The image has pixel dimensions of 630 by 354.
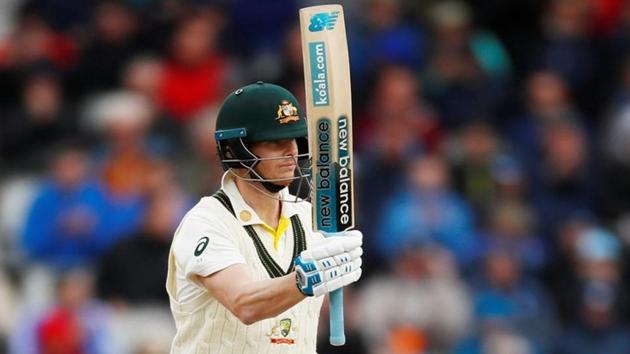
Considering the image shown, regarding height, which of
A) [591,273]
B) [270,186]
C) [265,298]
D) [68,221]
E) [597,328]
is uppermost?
[270,186]

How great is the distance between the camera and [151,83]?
34.0 ft

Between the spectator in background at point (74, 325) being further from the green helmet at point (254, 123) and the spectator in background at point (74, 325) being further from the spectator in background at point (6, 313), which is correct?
the green helmet at point (254, 123)

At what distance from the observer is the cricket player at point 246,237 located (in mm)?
5066

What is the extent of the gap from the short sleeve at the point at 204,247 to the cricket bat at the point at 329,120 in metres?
0.33

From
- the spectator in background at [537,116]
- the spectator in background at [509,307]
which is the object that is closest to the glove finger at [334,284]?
the spectator in background at [509,307]

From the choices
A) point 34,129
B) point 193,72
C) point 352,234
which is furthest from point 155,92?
point 352,234

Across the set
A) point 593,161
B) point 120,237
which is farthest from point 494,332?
point 120,237

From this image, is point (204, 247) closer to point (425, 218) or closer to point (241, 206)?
point (241, 206)

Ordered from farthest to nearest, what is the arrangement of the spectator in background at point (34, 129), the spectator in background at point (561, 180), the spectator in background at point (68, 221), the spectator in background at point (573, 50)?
1. the spectator in background at point (573, 50)
2. the spectator in background at point (561, 180)
3. the spectator in background at point (34, 129)
4. the spectator in background at point (68, 221)

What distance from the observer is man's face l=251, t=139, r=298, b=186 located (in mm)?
5211

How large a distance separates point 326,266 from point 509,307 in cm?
492

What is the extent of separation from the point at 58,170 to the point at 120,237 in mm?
667

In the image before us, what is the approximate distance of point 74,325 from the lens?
8.85 m

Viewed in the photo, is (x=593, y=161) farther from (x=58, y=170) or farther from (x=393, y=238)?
(x=58, y=170)
